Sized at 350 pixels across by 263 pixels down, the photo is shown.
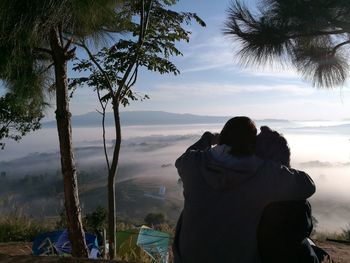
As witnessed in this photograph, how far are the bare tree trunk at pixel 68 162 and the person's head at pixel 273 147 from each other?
3185mm

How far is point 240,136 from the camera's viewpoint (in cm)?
215

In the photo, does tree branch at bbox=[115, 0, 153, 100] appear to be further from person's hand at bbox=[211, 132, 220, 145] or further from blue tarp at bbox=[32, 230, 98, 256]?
person's hand at bbox=[211, 132, 220, 145]

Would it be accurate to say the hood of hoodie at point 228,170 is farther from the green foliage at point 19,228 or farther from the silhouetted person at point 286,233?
the green foliage at point 19,228

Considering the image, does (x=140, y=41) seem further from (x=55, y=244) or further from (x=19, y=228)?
(x=19, y=228)

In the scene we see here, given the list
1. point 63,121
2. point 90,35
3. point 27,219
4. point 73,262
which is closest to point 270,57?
point 90,35

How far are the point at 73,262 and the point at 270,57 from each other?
14.3ft

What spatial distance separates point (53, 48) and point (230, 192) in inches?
142

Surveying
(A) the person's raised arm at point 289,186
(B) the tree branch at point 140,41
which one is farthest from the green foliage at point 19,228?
(A) the person's raised arm at point 289,186

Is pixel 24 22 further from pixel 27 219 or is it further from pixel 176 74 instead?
pixel 27 219

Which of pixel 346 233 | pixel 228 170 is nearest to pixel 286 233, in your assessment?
pixel 228 170

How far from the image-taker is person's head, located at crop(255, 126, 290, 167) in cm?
220

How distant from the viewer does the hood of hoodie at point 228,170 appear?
206 centimetres

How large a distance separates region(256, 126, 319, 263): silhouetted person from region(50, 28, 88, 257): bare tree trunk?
3.33 m

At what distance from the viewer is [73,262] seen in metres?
3.23
